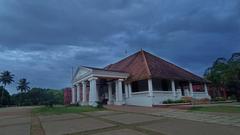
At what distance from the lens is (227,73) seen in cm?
2419

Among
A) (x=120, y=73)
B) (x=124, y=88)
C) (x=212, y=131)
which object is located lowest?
(x=212, y=131)

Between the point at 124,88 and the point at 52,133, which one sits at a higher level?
the point at 124,88

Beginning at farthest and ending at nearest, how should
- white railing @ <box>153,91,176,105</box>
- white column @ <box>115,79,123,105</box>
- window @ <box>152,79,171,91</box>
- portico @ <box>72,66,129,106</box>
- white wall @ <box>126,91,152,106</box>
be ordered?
window @ <box>152,79,171,91</box> → white column @ <box>115,79,123,105</box> → portico @ <box>72,66,129,106</box> → white wall @ <box>126,91,152,106</box> → white railing @ <box>153,91,176,105</box>

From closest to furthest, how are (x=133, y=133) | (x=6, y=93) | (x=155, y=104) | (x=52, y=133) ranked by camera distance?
(x=133, y=133)
(x=52, y=133)
(x=155, y=104)
(x=6, y=93)

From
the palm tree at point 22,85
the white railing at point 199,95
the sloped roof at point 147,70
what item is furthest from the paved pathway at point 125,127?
the palm tree at point 22,85

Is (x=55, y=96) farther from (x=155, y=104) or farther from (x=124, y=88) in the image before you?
(x=155, y=104)

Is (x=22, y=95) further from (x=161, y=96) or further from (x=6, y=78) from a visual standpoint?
(x=161, y=96)

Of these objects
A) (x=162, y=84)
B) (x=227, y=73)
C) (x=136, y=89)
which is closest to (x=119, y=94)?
(x=136, y=89)

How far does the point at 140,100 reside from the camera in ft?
69.5

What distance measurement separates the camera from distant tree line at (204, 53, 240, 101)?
23.6 metres

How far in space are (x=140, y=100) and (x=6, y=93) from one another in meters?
59.8

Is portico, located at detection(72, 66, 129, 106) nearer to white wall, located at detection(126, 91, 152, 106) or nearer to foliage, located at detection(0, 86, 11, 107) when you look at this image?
white wall, located at detection(126, 91, 152, 106)

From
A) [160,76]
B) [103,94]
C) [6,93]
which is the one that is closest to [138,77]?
[160,76]

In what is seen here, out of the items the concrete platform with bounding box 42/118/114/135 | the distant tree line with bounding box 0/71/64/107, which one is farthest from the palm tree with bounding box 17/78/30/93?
the concrete platform with bounding box 42/118/114/135
